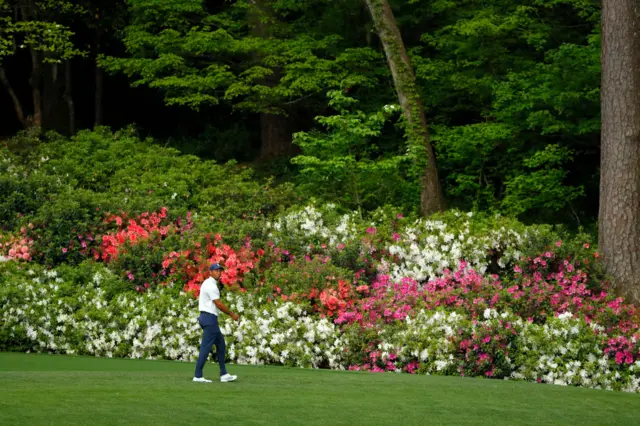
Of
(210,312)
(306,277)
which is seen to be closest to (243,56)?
(306,277)

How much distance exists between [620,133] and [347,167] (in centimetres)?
627

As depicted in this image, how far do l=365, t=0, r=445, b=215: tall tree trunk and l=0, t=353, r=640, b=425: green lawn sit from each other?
32.6 feet

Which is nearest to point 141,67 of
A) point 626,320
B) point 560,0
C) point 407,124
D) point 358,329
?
point 407,124

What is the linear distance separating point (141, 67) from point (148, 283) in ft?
29.4

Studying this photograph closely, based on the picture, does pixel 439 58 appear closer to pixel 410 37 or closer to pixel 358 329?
pixel 410 37

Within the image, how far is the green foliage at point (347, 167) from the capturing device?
19.6m

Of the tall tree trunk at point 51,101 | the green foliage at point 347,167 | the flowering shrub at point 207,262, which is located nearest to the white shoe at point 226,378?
the flowering shrub at point 207,262

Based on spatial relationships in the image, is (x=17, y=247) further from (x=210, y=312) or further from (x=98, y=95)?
(x=98, y=95)

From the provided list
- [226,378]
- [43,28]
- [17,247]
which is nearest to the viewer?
[226,378]

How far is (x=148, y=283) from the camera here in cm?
1543

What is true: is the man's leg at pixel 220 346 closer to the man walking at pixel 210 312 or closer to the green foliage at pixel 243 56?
the man walking at pixel 210 312

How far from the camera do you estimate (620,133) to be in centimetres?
1512

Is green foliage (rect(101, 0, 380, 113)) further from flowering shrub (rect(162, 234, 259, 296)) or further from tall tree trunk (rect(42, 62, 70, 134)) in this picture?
flowering shrub (rect(162, 234, 259, 296))

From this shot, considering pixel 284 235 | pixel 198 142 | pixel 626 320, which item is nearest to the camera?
pixel 626 320
